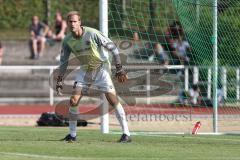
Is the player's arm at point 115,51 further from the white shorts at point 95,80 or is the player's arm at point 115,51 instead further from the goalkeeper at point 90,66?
the white shorts at point 95,80

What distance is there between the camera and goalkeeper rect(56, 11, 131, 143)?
1343cm

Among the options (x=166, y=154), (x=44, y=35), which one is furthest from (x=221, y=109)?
(x=44, y=35)

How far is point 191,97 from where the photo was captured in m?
21.5

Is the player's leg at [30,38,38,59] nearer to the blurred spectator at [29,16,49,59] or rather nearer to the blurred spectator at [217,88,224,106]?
the blurred spectator at [29,16,49,59]

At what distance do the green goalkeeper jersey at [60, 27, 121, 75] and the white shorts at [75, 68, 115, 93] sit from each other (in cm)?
11

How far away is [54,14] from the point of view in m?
33.7

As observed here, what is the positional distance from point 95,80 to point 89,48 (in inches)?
21.7

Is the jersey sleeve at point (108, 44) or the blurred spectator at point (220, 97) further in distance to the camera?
the blurred spectator at point (220, 97)

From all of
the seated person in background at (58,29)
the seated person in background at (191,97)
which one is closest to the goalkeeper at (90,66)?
the seated person in background at (191,97)

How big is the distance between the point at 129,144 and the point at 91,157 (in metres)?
2.09

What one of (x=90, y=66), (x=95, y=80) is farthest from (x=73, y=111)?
(x=90, y=66)

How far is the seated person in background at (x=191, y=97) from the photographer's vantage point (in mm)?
20984

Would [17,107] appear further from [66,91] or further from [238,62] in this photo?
[238,62]

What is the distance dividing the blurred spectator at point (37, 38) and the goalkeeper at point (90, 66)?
1674cm
